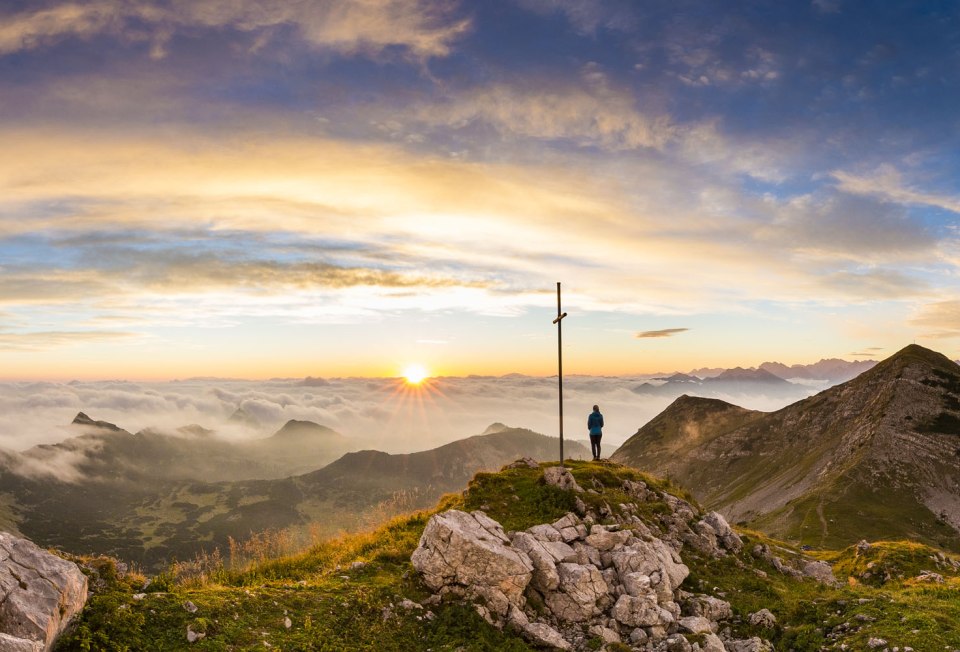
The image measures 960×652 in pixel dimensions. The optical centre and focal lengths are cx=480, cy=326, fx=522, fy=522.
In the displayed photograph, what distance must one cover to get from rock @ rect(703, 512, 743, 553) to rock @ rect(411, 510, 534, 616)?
14036 millimetres

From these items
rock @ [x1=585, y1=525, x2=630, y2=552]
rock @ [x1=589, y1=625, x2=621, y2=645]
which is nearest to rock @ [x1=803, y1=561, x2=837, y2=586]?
rock @ [x1=585, y1=525, x2=630, y2=552]

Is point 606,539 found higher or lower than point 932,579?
higher

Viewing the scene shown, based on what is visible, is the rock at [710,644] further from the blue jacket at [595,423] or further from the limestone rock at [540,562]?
the blue jacket at [595,423]

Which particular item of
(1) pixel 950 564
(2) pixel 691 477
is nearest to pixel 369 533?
(1) pixel 950 564

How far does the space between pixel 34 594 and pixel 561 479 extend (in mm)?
21680

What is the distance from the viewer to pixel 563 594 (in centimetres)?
1853

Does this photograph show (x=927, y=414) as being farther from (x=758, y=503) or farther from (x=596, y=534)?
(x=596, y=534)

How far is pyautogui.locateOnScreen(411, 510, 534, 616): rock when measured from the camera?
17672 millimetres

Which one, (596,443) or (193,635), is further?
(596,443)

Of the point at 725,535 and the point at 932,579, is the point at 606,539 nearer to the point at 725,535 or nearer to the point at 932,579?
the point at 725,535

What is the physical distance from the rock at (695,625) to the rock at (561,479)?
885 cm

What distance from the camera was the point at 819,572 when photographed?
2758 centimetres

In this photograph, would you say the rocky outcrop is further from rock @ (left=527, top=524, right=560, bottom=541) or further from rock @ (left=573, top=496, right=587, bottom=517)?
rock @ (left=573, top=496, right=587, bottom=517)

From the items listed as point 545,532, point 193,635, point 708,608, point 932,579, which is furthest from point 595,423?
point 193,635
